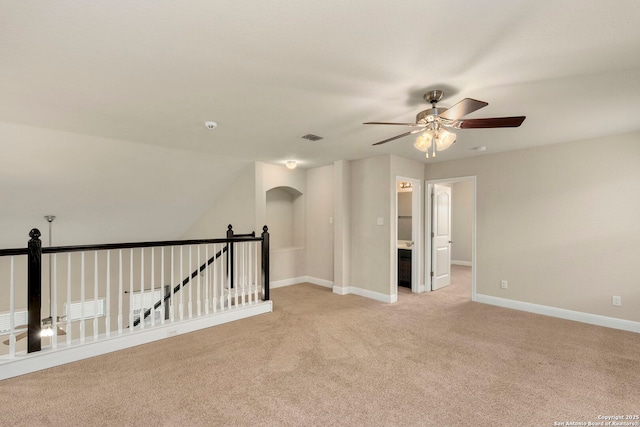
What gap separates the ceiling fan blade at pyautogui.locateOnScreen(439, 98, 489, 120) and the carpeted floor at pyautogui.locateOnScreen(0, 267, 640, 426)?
2145 millimetres

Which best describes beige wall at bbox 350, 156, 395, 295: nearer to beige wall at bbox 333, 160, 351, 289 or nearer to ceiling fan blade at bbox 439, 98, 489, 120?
beige wall at bbox 333, 160, 351, 289

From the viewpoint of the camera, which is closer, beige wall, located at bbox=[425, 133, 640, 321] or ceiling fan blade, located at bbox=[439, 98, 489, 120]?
ceiling fan blade, located at bbox=[439, 98, 489, 120]

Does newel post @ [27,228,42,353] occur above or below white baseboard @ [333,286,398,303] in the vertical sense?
above

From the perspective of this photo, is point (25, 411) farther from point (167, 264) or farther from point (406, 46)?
point (167, 264)

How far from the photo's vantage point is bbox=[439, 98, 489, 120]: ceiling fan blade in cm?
202

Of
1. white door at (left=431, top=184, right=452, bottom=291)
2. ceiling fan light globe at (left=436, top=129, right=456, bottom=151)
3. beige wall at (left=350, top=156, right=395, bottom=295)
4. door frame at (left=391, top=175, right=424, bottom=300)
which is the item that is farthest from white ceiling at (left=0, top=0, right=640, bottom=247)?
white door at (left=431, top=184, right=452, bottom=291)

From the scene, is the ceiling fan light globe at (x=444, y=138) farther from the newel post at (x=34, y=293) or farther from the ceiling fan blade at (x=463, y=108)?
the newel post at (x=34, y=293)

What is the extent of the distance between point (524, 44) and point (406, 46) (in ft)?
2.28

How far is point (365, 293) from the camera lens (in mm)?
5121

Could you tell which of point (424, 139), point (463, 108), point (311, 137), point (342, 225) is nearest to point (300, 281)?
point (342, 225)

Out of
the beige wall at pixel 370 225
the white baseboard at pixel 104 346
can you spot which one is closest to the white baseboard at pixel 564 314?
the beige wall at pixel 370 225

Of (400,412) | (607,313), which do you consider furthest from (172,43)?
(607,313)

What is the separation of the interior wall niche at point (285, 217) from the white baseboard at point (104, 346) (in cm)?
255

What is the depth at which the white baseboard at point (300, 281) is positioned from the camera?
19.1 ft
